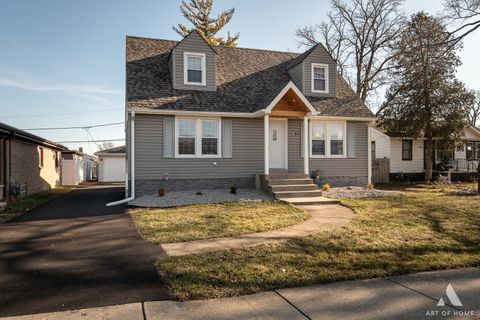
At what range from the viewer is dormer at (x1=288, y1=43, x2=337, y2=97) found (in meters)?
16.7

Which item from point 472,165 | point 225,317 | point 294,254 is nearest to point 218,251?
point 294,254

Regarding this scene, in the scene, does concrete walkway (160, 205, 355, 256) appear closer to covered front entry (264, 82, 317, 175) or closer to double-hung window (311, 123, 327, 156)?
covered front entry (264, 82, 317, 175)

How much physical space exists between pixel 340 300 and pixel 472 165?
28.0 m

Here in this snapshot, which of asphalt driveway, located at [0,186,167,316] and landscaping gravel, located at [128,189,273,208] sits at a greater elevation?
landscaping gravel, located at [128,189,273,208]

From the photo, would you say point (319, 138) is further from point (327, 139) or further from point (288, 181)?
point (288, 181)

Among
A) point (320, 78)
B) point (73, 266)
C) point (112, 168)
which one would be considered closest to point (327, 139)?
point (320, 78)

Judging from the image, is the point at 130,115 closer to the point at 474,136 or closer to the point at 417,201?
the point at 417,201

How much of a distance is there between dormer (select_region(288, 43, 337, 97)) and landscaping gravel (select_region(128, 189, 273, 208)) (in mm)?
6088

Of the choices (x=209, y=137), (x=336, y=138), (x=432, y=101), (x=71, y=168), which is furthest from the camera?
(x=71, y=168)

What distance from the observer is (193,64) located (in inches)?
604

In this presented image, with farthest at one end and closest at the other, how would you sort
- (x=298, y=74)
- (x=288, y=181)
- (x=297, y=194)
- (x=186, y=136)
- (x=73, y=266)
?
(x=298, y=74) < (x=186, y=136) < (x=288, y=181) < (x=297, y=194) < (x=73, y=266)

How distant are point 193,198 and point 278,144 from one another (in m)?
5.01

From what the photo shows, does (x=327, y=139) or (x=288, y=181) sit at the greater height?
(x=327, y=139)

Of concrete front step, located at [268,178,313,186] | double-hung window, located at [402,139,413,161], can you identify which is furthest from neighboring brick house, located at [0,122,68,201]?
double-hung window, located at [402,139,413,161]
